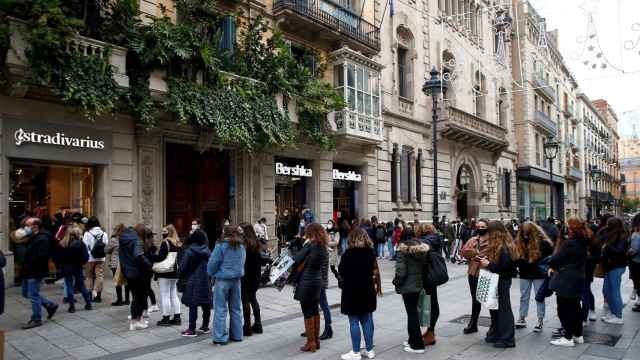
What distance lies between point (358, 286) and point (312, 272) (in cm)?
74

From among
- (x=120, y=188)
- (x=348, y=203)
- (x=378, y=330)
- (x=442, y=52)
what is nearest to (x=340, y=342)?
(x=378, y=330)

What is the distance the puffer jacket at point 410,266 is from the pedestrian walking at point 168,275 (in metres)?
3.78

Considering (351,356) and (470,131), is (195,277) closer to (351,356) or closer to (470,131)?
(351,356)

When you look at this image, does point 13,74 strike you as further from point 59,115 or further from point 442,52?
point 442,52

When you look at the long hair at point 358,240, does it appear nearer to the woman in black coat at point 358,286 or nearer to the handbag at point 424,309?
the woman in black coat at point 358,286

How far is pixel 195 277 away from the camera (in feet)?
22.8

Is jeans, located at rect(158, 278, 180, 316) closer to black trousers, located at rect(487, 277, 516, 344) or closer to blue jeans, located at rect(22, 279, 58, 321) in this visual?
blue jeans, located at rect(22, 279, 58, 321)

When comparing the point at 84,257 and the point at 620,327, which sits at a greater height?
the point at 84,257

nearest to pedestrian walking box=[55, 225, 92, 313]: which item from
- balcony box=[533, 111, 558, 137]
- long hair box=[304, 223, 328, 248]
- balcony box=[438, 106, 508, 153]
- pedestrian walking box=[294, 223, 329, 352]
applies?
pedestrian walking box=[294, 223, 329, 352]

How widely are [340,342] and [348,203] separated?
553 inches

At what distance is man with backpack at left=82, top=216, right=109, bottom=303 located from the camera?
31.1 ft

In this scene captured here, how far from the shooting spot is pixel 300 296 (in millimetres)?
6078

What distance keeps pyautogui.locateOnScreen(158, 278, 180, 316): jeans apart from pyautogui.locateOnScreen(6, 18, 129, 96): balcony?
567cm

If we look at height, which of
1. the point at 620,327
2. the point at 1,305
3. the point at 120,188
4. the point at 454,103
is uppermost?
the point at 454,103
